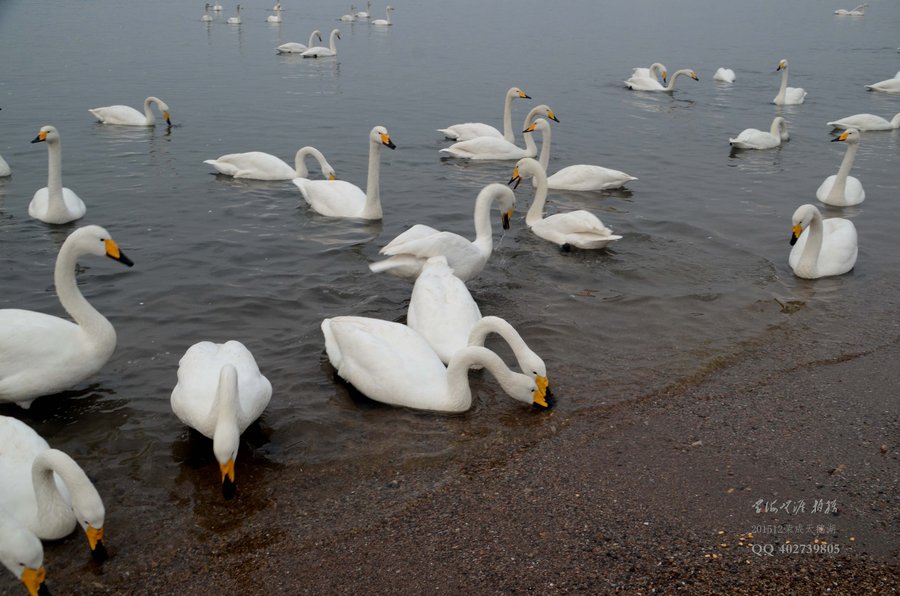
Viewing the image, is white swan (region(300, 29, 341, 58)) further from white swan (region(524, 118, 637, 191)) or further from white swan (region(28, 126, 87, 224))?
white swan (region(28, 126, 87, 224))

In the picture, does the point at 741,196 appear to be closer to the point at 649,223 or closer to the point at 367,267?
the point at 649,223

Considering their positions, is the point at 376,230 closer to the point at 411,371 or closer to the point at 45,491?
the point at 411,371

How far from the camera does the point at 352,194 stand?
12.5m

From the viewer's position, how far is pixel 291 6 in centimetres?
6309

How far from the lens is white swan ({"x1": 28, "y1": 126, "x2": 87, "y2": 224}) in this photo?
36.2 ft

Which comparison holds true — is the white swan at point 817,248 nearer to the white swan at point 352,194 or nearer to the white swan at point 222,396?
the white swan at point 352,194

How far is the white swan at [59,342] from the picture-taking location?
6273 millimetres

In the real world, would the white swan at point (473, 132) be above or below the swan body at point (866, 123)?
below

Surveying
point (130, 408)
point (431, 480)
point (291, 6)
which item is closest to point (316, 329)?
point (130, 408)

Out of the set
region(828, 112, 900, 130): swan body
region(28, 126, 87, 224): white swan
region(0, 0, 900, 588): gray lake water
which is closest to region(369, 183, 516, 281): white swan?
region(0, 0, 900, 588): gray lake water

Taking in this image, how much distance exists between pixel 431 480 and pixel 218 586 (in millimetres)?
1563

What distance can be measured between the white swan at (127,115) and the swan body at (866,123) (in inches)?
607

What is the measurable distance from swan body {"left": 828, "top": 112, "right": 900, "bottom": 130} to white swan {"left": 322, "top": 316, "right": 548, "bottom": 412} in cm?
1602

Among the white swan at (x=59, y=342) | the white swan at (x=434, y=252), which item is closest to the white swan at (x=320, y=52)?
the white swan at (x=434, y=252)
